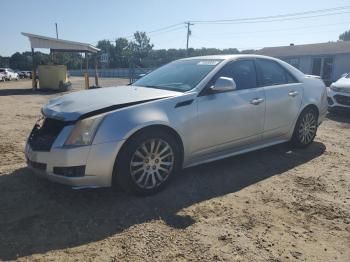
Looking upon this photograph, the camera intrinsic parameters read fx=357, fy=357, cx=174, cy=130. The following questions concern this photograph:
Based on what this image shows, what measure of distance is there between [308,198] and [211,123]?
4.78 feet

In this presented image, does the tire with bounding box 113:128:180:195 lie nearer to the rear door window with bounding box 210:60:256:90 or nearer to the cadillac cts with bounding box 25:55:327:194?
the cadillac cts with bounding box 25:55:327:194

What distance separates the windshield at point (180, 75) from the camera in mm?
4703

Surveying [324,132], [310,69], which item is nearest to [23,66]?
[310,69]

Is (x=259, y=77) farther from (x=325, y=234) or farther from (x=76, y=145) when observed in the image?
(x=76, y=145)

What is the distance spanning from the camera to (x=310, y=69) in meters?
30.4

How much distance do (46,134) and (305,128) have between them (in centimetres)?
428

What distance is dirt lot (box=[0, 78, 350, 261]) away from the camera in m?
3.02

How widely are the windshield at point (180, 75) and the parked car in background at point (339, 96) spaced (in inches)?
249

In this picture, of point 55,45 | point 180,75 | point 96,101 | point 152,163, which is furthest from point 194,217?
point 55,45

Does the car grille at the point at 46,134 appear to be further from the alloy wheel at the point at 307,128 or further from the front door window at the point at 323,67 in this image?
the front door window at the point at 323,67

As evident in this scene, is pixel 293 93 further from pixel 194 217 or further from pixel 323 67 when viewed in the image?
pixel 323 67

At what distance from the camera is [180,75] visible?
5027 millimetres

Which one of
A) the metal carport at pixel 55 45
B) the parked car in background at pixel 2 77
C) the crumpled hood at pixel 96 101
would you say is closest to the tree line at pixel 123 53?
the parked car in background at pixel 2 77

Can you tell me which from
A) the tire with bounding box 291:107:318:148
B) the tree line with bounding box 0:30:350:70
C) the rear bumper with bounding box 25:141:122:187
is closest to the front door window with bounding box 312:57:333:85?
the tire with bounding box 291:107:318:148
